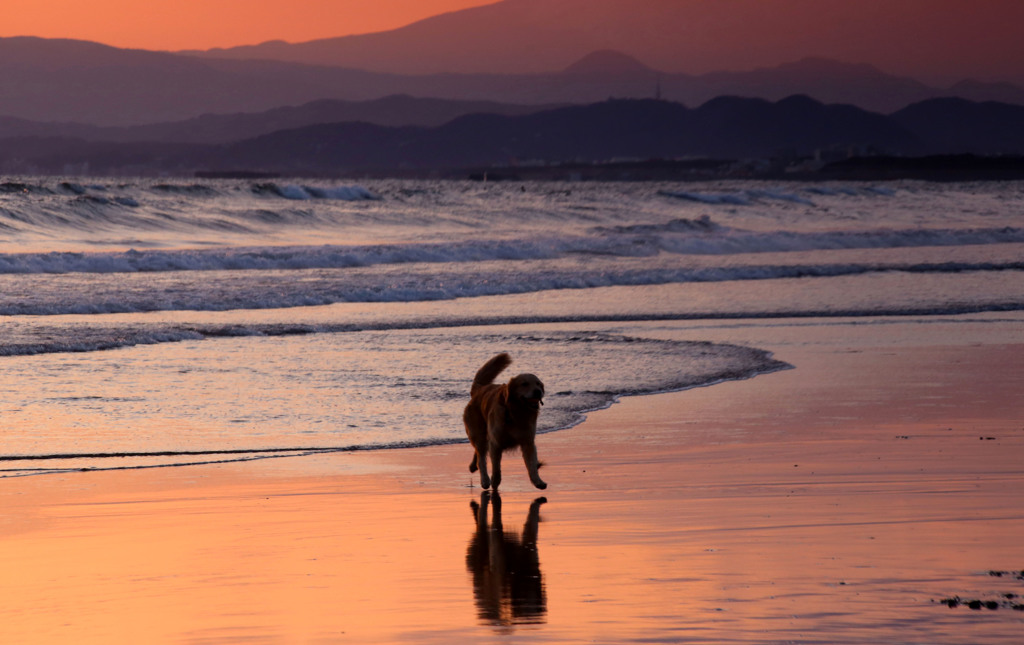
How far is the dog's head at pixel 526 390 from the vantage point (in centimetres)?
697

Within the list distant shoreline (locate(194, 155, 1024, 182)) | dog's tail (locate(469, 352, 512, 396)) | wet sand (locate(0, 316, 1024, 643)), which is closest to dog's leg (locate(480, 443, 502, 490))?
wet sand (locate(0, 316, 1024, 643))

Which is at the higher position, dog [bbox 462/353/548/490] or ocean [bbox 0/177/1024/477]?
dog [bbox 462/353/548/490]

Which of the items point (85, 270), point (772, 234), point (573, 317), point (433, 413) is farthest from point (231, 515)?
point (772, 234)

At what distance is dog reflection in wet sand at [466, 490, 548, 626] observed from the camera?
4879 mm

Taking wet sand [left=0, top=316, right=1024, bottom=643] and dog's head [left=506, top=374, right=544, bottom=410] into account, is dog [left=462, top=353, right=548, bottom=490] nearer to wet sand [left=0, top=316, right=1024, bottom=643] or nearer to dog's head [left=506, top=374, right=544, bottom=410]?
dog's head [left=506, top=374, right=544, bottom=410]

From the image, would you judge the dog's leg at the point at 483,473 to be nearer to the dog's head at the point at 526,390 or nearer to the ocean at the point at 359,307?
the dog's head at the point at 526,390

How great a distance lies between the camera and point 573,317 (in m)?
17.6

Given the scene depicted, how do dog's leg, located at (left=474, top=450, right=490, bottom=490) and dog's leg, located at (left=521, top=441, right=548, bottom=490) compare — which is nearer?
dog's leg, located at (left=521, top=441, right=548, bottom=490)

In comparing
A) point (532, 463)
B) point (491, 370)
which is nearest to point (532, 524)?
point (532, 463)

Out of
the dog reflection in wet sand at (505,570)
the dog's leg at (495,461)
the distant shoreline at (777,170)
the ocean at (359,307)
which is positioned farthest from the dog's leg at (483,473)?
the distant shoreline at (777,170)

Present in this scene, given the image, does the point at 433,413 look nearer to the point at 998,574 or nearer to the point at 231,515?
the point at 231,515

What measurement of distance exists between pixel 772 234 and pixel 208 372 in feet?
99.0

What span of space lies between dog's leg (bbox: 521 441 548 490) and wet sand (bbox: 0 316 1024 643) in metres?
0.08

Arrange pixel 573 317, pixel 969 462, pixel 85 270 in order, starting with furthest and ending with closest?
pixel 85 270 → pixel 573 317 → pixel 969 462
